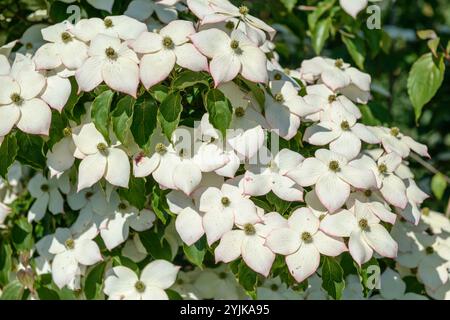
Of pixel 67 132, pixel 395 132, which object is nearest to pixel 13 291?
pixel 67 132

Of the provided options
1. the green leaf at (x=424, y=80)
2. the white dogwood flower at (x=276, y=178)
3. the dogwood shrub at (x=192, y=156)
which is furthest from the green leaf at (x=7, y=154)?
the green leaf at (x=424, y=80)

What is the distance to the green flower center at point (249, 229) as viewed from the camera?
1.32 m

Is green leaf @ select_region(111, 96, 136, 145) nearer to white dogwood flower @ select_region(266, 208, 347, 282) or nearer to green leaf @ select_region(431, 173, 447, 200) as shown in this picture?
white dogwood flower @ select_region(266, 208, 347, 282)

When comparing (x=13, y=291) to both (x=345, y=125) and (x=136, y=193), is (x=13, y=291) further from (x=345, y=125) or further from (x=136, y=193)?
(x=345, y=125)

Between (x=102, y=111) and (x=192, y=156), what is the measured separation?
0.18m

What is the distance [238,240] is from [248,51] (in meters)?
0.33

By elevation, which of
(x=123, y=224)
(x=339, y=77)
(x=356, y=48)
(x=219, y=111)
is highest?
(x=219, y=111)

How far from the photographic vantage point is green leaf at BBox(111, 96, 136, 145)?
1.33 m

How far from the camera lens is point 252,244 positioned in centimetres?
131

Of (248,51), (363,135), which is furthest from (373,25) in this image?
(248,51)

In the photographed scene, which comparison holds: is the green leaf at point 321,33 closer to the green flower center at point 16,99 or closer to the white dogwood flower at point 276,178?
the white dogwood flower at point 276,178

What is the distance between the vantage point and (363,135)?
4.84 ft

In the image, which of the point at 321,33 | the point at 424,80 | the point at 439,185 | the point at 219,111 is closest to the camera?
the point at 219,111

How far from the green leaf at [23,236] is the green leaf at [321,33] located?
0.82m
